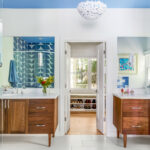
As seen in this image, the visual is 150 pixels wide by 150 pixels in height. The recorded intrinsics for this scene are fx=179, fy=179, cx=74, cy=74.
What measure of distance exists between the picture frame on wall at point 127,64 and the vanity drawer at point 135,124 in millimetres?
1018

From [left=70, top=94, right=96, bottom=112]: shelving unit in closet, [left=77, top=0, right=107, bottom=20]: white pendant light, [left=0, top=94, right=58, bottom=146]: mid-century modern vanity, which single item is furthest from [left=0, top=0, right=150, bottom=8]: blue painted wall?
[left=70, top=94, right=96, bottom=112]: shelving unit in closet

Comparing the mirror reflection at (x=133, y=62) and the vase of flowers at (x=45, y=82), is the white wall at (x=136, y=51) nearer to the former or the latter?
the mirror reflection at (x=133, y=62)

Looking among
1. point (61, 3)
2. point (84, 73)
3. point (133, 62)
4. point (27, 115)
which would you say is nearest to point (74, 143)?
point (27, 115)

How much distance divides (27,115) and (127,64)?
7.21 ft

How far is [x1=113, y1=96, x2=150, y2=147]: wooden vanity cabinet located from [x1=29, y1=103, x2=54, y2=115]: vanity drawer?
1228mm

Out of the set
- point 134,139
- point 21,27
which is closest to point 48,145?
point 134,139

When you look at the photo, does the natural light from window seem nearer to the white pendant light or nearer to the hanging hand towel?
the hanging hand towel

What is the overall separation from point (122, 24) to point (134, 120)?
1902 mm

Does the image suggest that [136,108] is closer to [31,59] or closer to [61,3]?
[31,59]

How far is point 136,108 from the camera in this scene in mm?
3078

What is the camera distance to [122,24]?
365 centimetres

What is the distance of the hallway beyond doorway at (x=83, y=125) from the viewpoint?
3885 millimetres

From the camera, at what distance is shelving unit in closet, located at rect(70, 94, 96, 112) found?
19.7 ft

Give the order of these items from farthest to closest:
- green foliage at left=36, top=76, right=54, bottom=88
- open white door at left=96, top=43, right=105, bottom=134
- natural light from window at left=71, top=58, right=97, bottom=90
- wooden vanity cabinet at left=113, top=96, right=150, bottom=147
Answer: natural light from window at left=71, top=58, right=97, bottom=90, open white door at left=96, top=43, right=105, bottom=134, green foliage at left=36, top=76, right=54, bottom=88, wooden vanity cabinet at left=113, top=96, right=150, bottom=147
